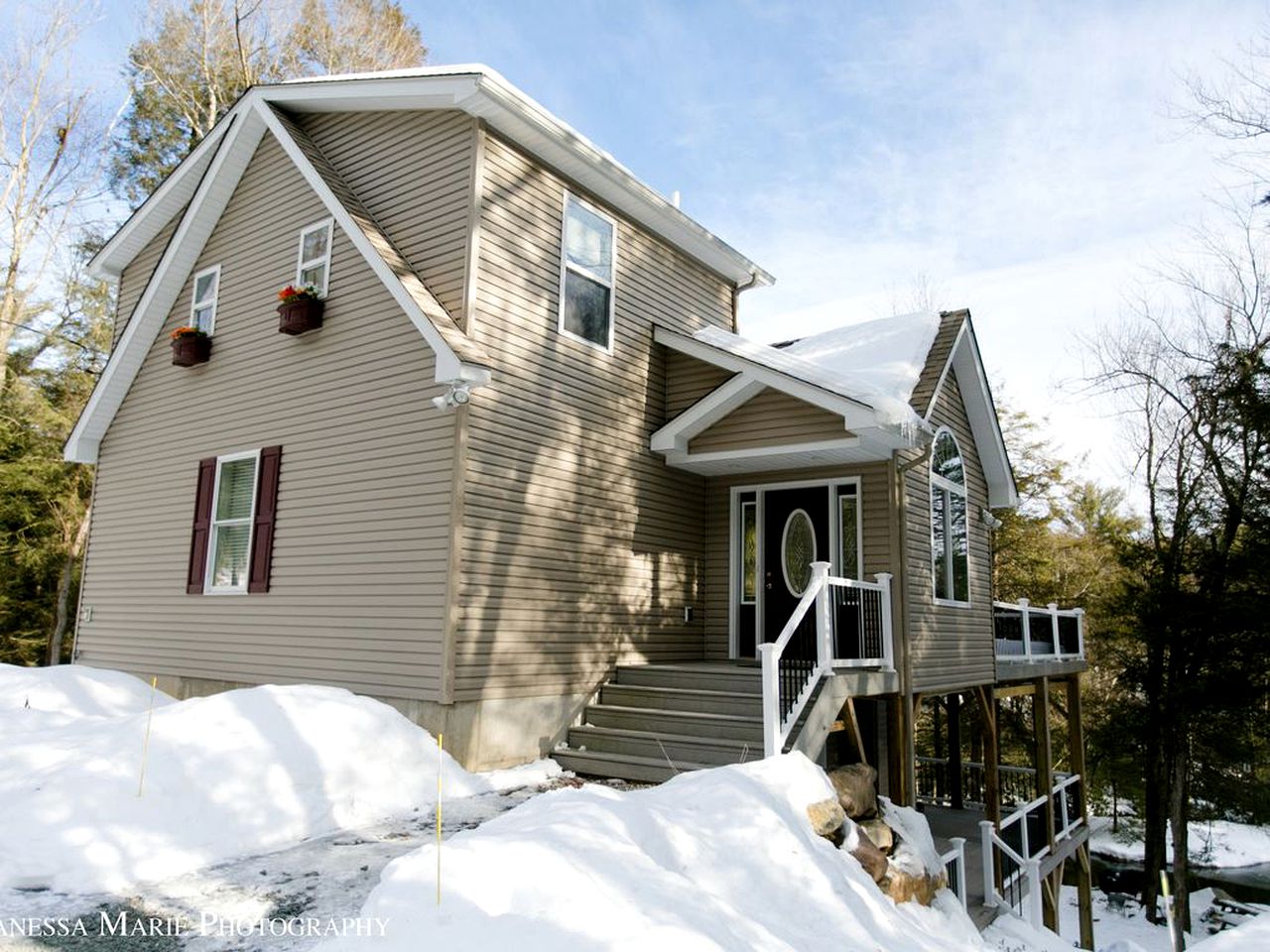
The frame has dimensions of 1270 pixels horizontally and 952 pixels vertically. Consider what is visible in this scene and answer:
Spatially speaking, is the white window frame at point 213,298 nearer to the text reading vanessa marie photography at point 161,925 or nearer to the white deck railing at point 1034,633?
the text reading vanessa marie photography at point 161,925

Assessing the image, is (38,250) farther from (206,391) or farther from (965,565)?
(965,565)

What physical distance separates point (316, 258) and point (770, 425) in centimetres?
551

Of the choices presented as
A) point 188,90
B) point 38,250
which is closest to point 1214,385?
point 188,90

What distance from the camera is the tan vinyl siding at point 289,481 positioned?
8023 millimetres

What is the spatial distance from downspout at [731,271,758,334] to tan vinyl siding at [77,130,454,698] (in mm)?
5763

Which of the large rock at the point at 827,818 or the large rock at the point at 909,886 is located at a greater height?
the large rock at the point at 827,818

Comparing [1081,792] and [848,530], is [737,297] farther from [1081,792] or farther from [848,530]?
[1081,792]

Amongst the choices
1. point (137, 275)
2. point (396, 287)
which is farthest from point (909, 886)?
point (137, 275)

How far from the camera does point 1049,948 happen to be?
961cm

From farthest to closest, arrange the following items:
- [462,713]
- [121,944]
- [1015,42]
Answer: [1015,42] < [462,713] < [121,944]

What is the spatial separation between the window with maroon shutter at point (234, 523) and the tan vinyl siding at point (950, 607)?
7.13 m

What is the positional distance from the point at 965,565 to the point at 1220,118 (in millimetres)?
8428

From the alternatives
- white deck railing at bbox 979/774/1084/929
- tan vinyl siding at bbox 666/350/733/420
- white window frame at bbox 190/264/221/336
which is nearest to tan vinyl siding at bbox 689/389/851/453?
tan vinyl siding at bbox 666/350/733/420

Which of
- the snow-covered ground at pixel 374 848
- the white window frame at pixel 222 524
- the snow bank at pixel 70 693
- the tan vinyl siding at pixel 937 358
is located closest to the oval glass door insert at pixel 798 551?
the tan vinyl siding at pixel 937 358
